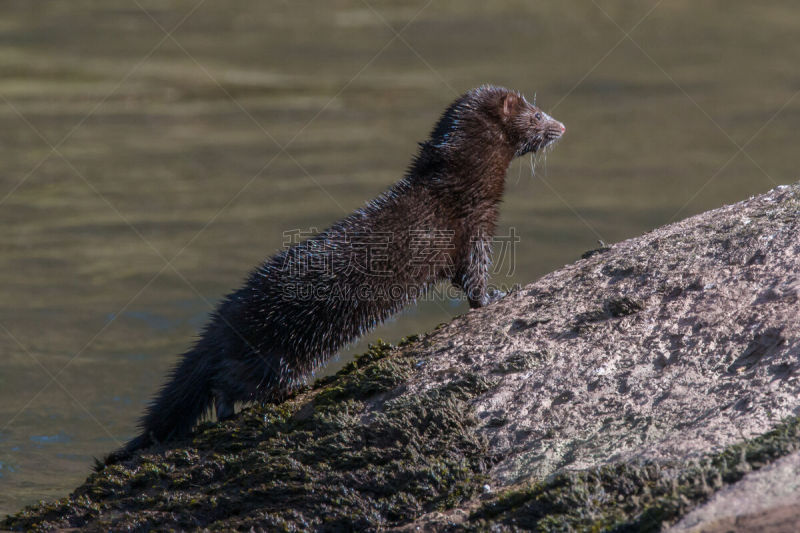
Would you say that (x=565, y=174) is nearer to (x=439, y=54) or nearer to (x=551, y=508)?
(x=439, y=54)

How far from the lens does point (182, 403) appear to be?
5586 mm

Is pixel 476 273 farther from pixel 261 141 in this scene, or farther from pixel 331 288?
pixel 261 141

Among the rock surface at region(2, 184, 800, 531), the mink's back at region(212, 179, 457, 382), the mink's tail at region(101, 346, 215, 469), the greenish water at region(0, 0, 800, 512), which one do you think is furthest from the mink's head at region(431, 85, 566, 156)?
the mink's tail at region(101, 346, 215, 469)

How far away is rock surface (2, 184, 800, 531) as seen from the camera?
360cm

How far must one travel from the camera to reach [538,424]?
420 cm

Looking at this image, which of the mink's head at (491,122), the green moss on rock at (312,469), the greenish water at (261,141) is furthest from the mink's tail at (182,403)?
the mink's head at (491,122)

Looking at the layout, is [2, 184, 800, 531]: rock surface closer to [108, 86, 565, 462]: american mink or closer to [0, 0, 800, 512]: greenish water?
[108, 86, 565, 462]: american mink

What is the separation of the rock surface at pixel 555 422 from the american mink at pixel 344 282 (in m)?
0.31

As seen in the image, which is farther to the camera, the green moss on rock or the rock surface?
the green moss on rock

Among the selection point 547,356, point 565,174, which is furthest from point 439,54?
point 547,356

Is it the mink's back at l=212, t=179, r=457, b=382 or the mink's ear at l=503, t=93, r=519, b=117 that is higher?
the mink's ear at l=503, t=93, r=519, b=117

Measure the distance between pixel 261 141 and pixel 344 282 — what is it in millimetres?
7775

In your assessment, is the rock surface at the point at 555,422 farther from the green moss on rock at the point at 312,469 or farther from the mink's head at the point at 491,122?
the mink's head at the point at 491,122

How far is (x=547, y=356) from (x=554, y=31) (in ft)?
37.3
